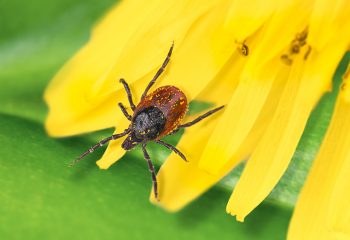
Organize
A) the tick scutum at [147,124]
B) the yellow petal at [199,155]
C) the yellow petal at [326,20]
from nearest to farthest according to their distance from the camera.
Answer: the yellow petal at [326,20], the yellow petal at [199,155], the tick scutum at [147,124]

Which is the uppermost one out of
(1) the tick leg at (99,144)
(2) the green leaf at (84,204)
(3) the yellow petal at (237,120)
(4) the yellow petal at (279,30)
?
(4) the yellow petal at (279,30)

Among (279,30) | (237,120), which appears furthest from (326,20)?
(237,120)

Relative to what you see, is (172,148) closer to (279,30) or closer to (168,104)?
(168,104)

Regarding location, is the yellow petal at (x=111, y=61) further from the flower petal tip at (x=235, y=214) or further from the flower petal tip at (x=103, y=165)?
the flower petal tip at (x=235, y=214)

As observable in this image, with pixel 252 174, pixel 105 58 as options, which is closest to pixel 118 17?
pixel 105 58

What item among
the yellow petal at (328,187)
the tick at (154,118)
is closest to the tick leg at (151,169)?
the tick at (154,118)

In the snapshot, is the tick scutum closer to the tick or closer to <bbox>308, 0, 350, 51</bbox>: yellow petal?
the tick
